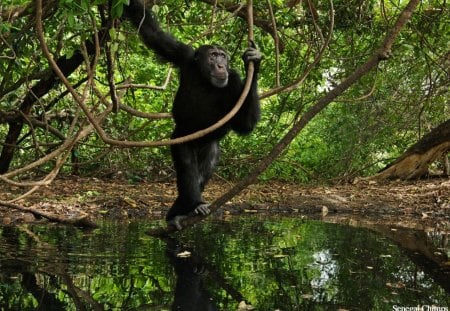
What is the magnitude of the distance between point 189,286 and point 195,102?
7.46 ft

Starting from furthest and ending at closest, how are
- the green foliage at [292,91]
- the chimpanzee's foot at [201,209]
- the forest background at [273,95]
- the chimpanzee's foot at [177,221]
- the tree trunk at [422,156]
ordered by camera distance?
the tree trunk at [422,156], the green foliage at [292,91], the forest background at [273,95], the chimpanzee's foot at [201,209], the chimpanzee's foot at [177,221]

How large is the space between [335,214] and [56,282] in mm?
4829

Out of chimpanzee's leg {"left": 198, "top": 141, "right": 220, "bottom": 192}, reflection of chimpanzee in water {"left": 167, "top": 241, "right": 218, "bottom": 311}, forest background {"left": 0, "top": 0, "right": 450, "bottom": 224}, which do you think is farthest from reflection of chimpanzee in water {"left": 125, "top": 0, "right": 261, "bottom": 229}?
reflection of chimpanzee in water {"left": 167, "top": 241, "right": 218, "bottom": 311}

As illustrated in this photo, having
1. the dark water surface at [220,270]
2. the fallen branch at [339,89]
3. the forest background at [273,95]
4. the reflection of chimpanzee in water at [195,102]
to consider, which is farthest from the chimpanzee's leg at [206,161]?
the fallen branch at [339,89]

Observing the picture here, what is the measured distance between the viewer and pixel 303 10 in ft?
25.0

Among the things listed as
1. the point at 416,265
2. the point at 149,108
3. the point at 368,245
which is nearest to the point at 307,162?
the point at 149,108

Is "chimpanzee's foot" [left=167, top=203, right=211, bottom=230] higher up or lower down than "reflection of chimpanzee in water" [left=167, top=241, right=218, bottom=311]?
higher up

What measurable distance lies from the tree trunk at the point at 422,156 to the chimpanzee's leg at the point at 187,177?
248 inches

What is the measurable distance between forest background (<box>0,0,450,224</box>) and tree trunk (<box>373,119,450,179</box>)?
0.07 feet

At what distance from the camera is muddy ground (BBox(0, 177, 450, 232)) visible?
679 centimetres

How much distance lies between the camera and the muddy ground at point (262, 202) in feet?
22.3

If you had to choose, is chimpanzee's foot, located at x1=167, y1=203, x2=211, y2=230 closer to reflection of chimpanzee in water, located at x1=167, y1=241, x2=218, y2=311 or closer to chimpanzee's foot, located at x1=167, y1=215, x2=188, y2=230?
chimpanzee's foot, located at x1=167, y1=215, x2=188, y2=230

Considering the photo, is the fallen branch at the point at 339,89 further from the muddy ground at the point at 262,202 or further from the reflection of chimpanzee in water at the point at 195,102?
the muddy ground at the point at 262,202

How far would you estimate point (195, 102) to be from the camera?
530 cm
